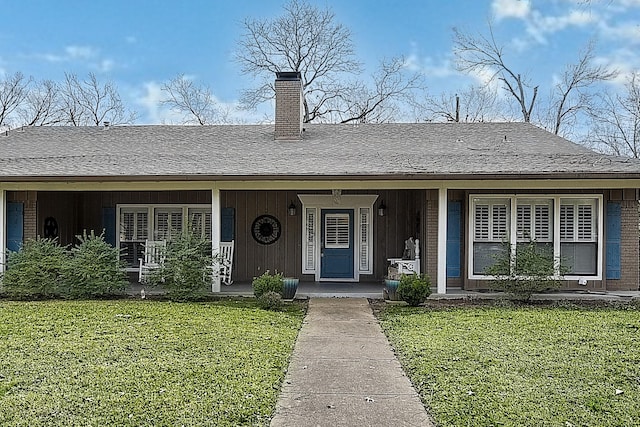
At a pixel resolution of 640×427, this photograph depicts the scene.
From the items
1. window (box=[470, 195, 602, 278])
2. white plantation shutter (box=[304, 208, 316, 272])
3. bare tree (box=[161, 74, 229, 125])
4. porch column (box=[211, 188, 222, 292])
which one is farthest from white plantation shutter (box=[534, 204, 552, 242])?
bare tree (box=[161, 74, 229, 125])

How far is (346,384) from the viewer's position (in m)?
4.61

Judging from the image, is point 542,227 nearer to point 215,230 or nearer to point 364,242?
point 364,242

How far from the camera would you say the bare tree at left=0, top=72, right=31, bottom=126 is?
2508cm

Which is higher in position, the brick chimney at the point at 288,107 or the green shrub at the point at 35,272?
the brick chimney at the point at 288,107

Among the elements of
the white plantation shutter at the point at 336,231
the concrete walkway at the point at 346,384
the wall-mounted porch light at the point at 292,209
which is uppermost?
the wall-mounted porch light at the point at 292,209

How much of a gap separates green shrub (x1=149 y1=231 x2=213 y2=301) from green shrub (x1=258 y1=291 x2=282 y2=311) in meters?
1.26

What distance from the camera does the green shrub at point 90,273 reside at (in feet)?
30.3

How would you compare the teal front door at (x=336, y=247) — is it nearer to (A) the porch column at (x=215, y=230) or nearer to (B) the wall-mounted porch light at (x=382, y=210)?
(B) the wall-mounted porch light at (x=382, y=210)

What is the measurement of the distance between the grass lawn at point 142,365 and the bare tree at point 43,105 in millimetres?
19196

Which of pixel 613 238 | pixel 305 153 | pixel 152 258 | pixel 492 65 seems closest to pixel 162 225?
pixel 152 258

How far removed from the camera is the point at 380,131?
45.1 feet

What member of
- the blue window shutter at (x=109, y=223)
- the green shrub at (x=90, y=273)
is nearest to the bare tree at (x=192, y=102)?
the blue window shutter at (x=109, y=223)

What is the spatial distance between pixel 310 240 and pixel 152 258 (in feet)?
10.4

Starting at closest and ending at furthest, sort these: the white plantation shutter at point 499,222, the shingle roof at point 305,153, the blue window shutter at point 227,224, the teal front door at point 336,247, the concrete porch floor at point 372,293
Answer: the shingle roof at point 305,153, the concrete porch floor at point 372,293, the white plantation shutter at point 499,222, the blue window shutter at point 227,224, the teal front door at point 336,247
